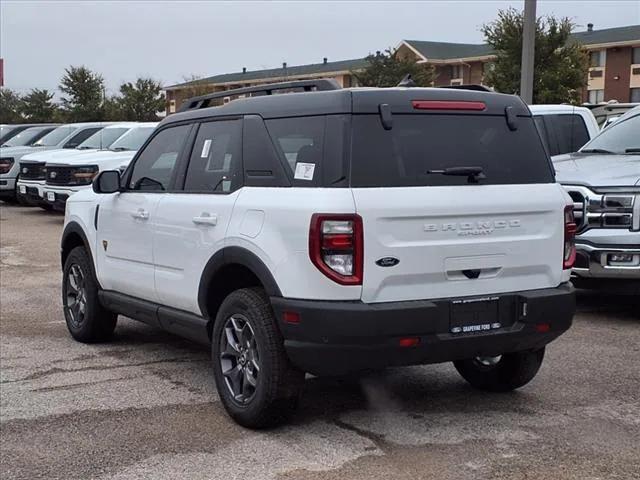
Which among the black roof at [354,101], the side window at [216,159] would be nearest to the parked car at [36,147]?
the side window at [216,159]

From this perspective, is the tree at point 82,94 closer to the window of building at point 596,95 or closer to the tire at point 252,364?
the window of building at point 596,95

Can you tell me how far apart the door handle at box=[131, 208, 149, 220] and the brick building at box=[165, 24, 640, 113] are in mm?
35465

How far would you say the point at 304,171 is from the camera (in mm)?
4867

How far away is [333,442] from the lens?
4984 mm

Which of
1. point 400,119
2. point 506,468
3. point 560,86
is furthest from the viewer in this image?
point 560,86

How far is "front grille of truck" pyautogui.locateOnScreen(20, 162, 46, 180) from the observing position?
17859mm

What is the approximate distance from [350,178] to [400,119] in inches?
20.2

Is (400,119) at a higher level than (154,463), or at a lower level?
higher

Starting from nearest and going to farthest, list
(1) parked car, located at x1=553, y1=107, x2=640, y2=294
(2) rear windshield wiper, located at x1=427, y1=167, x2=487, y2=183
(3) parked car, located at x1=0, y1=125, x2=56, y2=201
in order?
(2) rear windshield wiper, located at x1=427, y1=167, x2=487, y2=183
(1) parked car, located at x1=553, y1=107, x2=640, y2=294
(3) parked car, located at x1=0, y1=125, x2=56, y2=201

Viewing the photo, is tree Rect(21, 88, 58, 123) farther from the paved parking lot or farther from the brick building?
the paved parking lot

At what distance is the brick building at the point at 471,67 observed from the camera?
167ft

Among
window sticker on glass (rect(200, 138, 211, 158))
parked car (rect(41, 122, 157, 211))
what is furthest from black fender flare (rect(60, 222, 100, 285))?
parked car (rect(41, 122, 157, 211))

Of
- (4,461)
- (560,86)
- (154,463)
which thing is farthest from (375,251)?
(560,86)

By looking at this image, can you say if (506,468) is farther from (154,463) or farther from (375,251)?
(154,463)
